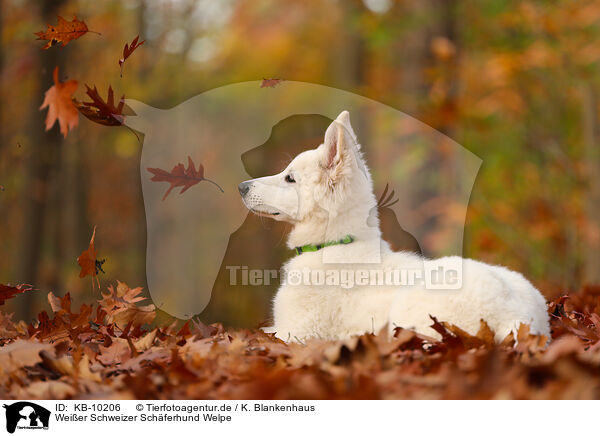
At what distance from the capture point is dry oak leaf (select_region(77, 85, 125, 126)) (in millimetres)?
3779

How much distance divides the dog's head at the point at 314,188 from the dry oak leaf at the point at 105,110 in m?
0.92

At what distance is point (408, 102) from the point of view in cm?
995

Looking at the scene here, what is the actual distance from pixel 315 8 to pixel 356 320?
1775cm

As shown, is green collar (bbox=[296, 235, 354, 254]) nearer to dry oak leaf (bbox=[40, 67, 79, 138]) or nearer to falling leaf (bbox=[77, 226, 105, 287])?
falling leaf (bbox=[77, 226, 105, 287])

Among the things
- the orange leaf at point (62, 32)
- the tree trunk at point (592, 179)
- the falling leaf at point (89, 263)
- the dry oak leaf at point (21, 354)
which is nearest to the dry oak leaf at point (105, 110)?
the orange leaf at point (62, 32)

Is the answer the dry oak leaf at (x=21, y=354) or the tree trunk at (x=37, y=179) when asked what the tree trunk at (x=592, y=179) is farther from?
the dry oak leaf at (x=21, y=354)

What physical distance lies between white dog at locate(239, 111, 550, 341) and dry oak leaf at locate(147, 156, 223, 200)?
1.63ft

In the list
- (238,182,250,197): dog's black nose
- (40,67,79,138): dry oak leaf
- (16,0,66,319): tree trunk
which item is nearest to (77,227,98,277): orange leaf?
(40,67,79,138): dry oak leaf
